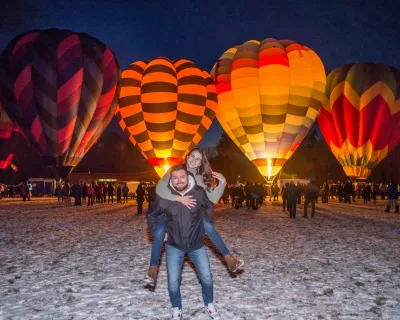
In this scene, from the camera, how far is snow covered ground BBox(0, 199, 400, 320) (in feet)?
15.8

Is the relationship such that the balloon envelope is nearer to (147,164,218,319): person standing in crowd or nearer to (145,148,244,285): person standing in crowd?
(145,148,244,285): person standing in crowd

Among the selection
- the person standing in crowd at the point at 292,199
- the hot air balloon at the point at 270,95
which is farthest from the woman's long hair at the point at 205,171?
the hot air balloon at the point at 270,95

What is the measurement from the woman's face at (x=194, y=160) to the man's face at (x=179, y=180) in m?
0.62

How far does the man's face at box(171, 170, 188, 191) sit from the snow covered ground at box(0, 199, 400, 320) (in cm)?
142

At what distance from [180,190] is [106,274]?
9.76ft

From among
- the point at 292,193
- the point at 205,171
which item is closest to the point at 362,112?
the point at 292,193

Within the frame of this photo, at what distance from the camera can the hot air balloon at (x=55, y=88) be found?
21.4 meters

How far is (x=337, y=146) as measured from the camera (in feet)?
104

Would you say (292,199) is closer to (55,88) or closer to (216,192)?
(55,88)

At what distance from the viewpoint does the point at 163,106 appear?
25797 mm

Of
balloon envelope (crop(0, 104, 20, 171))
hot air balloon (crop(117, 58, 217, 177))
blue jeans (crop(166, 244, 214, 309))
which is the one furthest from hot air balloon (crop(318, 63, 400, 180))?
blue jeans (crop(166, 244, 214, 309))

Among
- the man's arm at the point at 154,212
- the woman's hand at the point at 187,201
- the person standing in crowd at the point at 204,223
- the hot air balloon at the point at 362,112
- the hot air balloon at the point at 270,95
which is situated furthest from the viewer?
the hot air balloon at the point at 362,112

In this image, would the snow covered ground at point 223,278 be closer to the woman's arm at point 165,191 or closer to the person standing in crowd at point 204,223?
the person standing in crowd at point 204,223

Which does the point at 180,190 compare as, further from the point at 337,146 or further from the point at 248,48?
the point at 337,146
